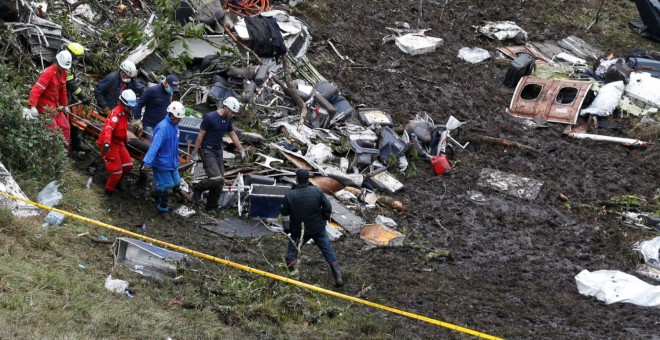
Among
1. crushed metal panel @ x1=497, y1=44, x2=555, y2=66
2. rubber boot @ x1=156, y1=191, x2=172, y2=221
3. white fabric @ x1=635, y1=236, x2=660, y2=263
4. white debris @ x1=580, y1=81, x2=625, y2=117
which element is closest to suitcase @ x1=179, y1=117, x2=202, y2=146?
rubber boot @ x1=156, y1=191, x2=172, y2=221

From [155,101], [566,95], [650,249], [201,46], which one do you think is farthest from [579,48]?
[155,101]

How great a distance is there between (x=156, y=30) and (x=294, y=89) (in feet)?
8.40

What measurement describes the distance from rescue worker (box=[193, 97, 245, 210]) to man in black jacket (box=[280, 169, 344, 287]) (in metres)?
1.89

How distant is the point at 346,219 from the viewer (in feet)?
38.7

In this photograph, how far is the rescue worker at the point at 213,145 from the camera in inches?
433

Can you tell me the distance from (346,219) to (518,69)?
7440 millimetres

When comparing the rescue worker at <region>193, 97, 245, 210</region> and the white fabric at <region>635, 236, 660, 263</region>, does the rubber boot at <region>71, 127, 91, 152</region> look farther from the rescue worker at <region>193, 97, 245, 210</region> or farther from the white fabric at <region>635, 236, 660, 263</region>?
the white fabric at <region>635, 236, 660, 263</region>

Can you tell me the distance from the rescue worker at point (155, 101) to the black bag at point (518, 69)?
857 cm

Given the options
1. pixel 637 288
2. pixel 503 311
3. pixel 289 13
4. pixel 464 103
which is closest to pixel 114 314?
pixel 503 311

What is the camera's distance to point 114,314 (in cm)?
764

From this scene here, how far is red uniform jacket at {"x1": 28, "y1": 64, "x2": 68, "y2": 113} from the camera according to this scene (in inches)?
411

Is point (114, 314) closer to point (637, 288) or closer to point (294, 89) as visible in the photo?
→ point (637, 288)

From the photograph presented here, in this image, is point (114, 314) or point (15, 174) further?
point (15, 174)

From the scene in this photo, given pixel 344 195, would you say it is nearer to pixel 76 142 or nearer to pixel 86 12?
pixel 76 142
